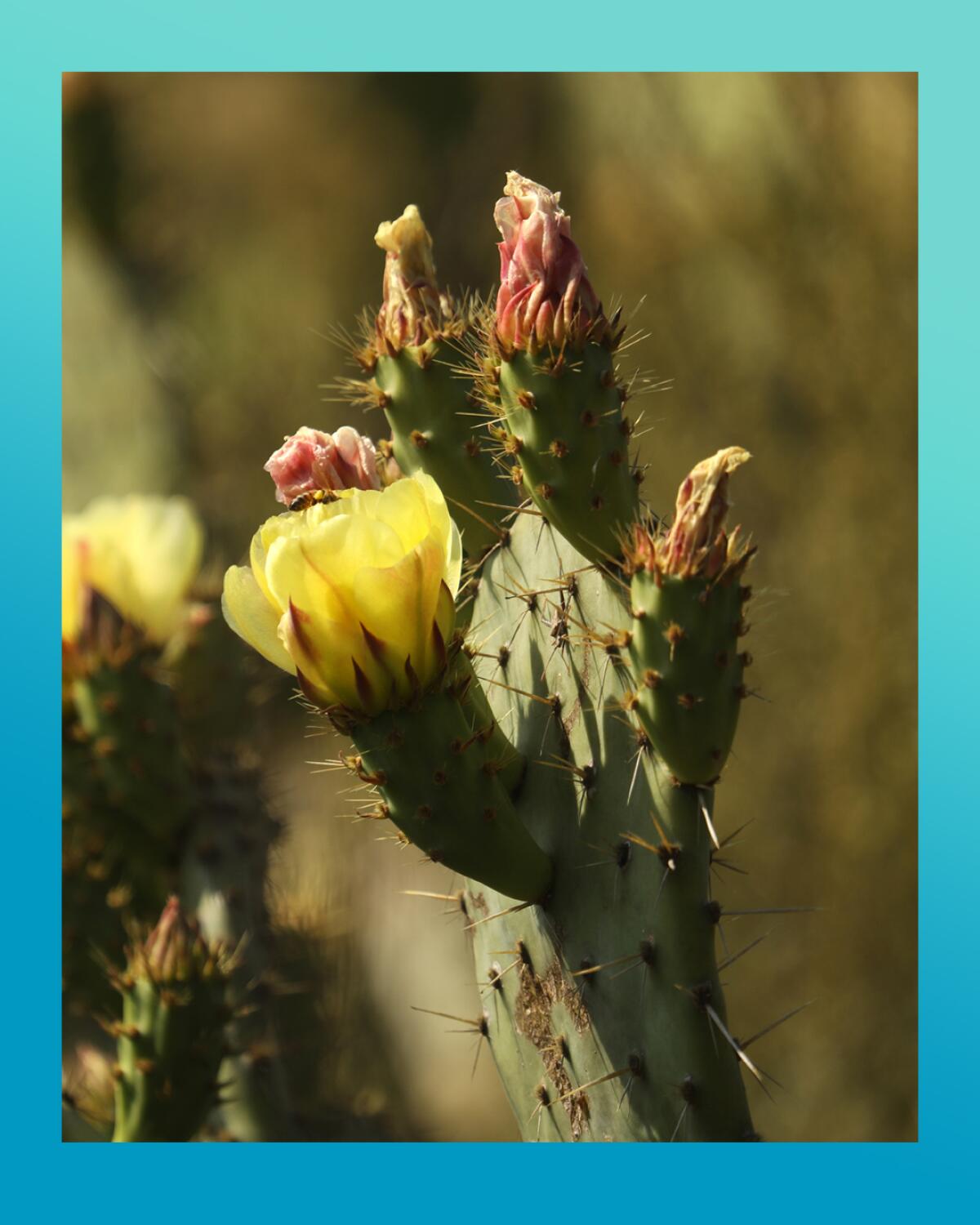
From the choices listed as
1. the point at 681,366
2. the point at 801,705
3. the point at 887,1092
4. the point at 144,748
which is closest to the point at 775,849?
the point at 801,705

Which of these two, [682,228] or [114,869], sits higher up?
[682,228]

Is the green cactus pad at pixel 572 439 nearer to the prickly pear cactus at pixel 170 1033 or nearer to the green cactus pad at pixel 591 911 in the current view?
the green cactus pad at pixel 591 911

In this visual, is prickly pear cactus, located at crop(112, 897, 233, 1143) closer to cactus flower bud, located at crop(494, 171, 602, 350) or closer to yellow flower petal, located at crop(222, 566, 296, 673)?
yellow flower petal, located at crop(222, 566, 296, 673)

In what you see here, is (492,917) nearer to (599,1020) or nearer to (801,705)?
(599,1020)

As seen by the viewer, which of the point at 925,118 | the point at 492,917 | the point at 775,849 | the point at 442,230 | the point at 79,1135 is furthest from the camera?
the point at 442,230

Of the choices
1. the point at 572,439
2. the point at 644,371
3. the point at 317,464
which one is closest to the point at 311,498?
the point at 317,464

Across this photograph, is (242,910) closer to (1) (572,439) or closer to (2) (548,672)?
(2) (548,672)
